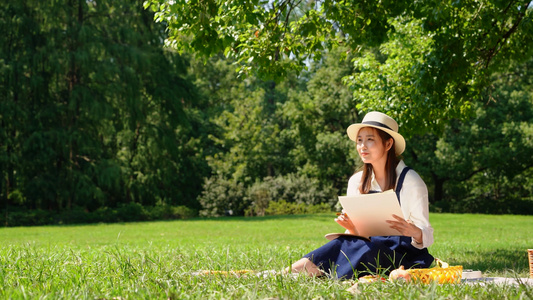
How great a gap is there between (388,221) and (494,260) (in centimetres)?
450

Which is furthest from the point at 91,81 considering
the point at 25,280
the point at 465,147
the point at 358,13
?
the point at 25,280

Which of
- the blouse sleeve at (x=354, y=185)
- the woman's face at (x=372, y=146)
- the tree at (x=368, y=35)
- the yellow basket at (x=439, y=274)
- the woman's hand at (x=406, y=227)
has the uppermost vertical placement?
the tree at (x=368, y=35)

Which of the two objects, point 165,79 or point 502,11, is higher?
point 165,79

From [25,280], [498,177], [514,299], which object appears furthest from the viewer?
[498,177]

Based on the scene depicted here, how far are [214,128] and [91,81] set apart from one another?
10.6 m

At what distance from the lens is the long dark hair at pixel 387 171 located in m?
5.02

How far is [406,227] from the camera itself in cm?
453

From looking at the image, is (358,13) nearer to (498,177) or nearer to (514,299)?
(514,299)

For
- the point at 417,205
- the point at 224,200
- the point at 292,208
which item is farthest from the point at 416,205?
the point at 224,200

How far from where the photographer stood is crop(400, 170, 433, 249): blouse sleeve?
15.2 ft

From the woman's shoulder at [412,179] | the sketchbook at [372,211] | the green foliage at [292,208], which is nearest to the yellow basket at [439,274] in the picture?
the sketchbook at [372,211]

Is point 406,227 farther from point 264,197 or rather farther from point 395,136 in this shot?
point 264,197

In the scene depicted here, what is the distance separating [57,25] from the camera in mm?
24109

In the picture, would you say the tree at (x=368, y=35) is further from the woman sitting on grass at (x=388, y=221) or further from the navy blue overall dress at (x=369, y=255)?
the navy blue overall dress at (x=369, y=255)
